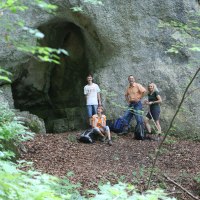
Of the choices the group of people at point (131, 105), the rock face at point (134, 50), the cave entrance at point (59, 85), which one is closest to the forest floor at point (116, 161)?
the group of people at point (131, 105)

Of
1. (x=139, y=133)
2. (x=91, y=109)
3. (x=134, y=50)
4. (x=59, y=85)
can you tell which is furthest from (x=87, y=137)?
(x=59, y=85)

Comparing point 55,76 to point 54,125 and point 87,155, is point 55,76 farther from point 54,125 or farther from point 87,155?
point 87,155

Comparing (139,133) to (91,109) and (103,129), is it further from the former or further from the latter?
(91,109)

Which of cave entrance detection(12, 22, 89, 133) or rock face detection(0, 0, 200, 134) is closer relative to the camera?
rock face detection(0, 0, 200, 134)

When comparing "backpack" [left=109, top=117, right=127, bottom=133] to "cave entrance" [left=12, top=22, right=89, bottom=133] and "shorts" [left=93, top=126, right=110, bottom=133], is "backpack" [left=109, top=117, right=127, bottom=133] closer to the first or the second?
"shorts" [left=93, top=126, right=110, bottom=133]

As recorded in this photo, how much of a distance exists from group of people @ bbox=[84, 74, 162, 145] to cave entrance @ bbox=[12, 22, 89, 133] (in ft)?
9.36

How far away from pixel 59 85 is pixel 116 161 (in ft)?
25.1

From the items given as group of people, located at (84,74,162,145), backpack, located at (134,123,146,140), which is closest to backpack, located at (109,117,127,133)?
group of people, located at (84,74,162,145)

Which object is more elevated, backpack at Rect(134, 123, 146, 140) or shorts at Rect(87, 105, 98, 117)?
shorts at Rect(87, 105, 98, 117)

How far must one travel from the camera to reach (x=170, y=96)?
12.8m

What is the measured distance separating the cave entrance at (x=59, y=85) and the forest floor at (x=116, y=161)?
383cm

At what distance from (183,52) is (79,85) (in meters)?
4.61

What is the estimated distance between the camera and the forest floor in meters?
7.34

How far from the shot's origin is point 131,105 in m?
11.3
